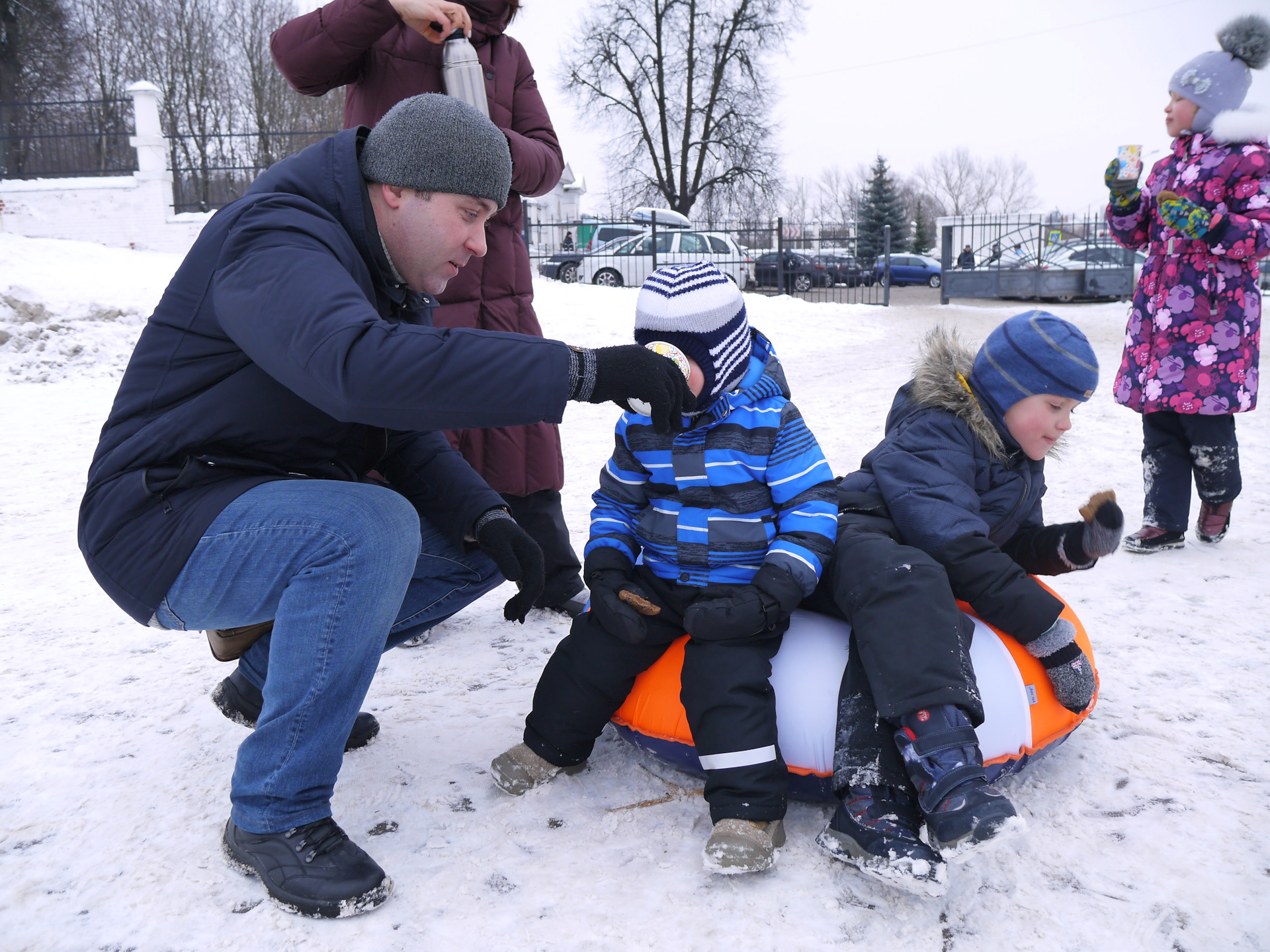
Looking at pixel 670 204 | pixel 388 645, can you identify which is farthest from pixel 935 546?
pixel 670 204

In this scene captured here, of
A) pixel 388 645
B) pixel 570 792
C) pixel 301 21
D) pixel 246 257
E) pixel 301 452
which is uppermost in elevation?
pixel 301 21

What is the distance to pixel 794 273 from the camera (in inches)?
771

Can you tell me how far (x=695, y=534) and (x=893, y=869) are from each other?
30.7 inches

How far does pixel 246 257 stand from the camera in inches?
62.4

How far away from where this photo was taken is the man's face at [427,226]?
69.9 inches

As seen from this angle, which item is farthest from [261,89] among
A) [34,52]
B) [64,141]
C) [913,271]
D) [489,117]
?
[489,117]

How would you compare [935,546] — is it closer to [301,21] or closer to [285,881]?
[285,881]

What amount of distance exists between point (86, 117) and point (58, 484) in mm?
11929

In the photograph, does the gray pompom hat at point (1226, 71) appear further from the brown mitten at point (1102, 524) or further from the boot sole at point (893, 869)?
the boot sole at point (893, 869)

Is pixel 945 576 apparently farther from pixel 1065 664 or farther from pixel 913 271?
pixel 913 271

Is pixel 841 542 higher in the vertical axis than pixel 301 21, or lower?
lower

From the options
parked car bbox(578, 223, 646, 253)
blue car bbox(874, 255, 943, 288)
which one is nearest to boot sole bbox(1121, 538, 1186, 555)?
parked car bbox(578, 223, 646, 253)

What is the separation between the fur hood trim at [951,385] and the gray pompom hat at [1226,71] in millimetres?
1804

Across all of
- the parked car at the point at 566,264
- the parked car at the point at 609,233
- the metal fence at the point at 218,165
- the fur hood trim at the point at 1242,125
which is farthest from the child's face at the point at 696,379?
the parked car at the point at 609,233
